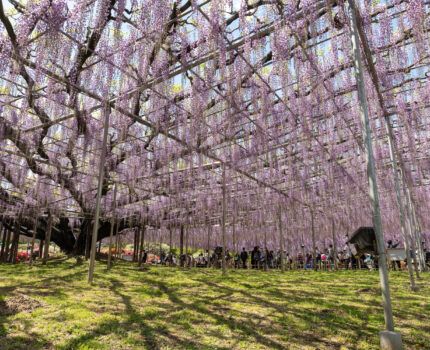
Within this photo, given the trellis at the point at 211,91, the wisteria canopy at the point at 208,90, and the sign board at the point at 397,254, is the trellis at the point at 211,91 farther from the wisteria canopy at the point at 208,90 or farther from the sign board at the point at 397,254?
the sign board at the point at 397,254

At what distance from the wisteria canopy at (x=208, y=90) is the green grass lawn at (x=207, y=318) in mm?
3922

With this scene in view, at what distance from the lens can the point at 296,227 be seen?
951 inches

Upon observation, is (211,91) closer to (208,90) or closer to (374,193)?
(208,90)

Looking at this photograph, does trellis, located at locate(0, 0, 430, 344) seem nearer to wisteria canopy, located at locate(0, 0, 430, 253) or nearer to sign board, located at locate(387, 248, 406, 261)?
wisteria canopy, located at locate(0, 0, 430, 253)

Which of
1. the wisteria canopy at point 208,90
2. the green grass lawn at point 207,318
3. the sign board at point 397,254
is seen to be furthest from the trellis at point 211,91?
the green grass lawn at point 207,318

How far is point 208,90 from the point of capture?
678 centimetres

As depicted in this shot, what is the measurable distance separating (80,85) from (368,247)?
1015 centimetres

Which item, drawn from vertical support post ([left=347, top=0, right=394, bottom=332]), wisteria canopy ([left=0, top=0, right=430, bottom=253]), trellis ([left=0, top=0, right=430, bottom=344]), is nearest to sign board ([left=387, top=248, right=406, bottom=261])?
trellis ([left=0, top=0, right=430, bottom=344])

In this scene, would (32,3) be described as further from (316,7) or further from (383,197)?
(383,197)

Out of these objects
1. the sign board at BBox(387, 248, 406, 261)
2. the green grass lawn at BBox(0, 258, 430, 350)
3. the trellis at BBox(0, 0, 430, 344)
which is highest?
the trellis at BBox(0, 0, 430, 344)

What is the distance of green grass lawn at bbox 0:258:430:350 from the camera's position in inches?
116

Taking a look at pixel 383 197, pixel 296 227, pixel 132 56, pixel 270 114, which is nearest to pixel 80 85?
pixel 132 56

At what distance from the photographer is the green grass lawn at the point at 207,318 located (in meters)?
2.96

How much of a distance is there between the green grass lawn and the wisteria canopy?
12.9ft
